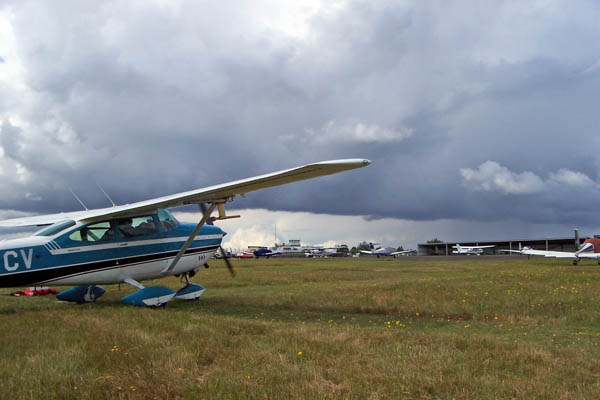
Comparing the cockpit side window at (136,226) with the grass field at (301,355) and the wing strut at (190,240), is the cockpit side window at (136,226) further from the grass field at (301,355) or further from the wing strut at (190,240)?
the grass field at (301,355)

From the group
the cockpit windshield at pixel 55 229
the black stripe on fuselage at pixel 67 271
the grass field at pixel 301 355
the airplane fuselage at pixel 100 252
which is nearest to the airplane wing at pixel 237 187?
the cockpit windshield at pixel 55 229

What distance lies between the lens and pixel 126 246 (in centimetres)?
1260

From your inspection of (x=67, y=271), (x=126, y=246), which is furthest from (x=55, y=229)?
(x=126, y=246)

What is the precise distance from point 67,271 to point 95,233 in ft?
3.92

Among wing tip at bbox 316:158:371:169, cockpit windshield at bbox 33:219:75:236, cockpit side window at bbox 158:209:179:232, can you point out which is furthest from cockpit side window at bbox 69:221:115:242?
wing tip at bbox 316:158:371:169

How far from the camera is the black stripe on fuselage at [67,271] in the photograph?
10727mm

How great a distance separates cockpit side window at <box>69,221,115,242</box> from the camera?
1179 centimetres

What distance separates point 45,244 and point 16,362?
238 inches

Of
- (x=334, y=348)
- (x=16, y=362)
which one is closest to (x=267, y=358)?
(x=334, y=348)

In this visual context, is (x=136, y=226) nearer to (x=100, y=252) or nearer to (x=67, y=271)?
(x=100, y=252)

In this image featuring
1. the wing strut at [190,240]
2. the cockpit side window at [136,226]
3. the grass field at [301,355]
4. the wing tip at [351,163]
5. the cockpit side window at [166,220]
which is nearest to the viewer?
the grass field at [301,355]

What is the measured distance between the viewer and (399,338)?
7.33m

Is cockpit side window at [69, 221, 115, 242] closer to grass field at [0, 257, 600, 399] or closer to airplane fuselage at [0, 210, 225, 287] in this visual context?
airplane fuselage at [0, 210, 225, 287]

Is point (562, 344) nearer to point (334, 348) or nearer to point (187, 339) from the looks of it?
point (334, 348)
